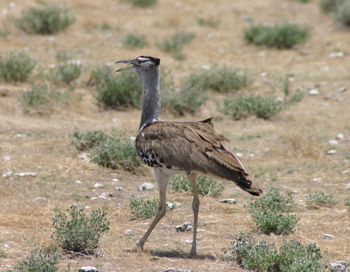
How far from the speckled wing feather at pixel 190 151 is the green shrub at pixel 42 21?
10572 mm

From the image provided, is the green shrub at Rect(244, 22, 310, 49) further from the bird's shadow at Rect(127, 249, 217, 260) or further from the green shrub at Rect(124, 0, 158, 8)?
the bird's shadow at Rect(127, 249, 217, 260)

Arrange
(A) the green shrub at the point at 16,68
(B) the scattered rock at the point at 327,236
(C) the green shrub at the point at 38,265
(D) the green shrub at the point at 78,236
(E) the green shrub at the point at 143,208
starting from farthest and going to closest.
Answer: (A) the green shrub at the point at 16,68 < (E) the green shrub at the point at 143,208 < (B) the scattered rock at the point at 327,236 < (D) the green shrub at the point at 78,236 < (C) the green shrub at the point at 38,265

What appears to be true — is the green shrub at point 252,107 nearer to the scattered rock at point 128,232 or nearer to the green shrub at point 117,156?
the green shrub at point 117,156

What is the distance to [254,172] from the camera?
26.0 feet

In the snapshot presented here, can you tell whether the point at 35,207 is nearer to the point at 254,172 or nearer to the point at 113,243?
the point at 113,243

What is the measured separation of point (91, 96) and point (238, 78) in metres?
3.15

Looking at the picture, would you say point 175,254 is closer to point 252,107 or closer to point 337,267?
point 337,267

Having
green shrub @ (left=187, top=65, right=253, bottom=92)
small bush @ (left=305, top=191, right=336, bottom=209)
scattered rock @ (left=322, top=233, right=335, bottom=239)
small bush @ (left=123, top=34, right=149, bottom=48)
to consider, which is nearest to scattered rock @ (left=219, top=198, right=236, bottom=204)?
small bush @ (left=305, top=191, right=336, bottom=209)

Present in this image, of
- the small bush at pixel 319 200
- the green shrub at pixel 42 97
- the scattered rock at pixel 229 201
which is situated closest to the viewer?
the small bush at pixel 319 200

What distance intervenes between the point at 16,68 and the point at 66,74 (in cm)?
101

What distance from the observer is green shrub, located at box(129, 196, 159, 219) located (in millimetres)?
6113

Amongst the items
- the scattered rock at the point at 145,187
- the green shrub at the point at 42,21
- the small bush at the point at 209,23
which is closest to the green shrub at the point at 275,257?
the scattered rock at the point at 145,187

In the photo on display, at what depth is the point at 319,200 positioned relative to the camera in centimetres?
655

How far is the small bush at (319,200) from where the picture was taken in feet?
21.5
